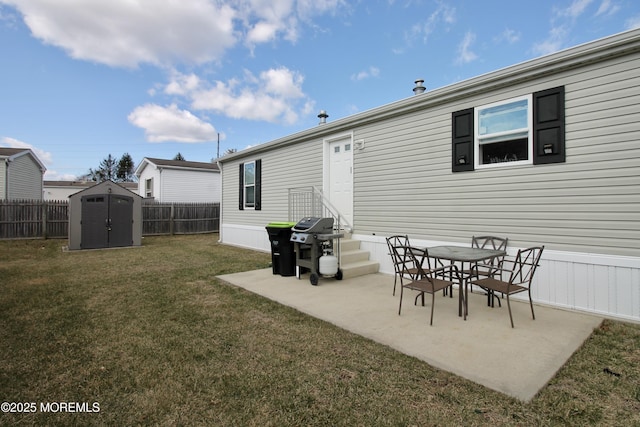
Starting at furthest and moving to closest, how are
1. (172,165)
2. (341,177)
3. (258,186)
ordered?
1. (172,165)
2. (258,186)
3. (341,177)

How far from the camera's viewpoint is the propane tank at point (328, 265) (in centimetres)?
540

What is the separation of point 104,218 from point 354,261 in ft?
28.5

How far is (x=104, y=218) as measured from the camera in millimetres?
10117

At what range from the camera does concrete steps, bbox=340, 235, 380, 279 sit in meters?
5.86

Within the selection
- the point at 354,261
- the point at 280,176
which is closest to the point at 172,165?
the point at 280,176

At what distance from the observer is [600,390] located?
7.33 feet

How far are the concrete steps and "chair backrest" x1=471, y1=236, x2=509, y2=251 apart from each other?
2.01 m

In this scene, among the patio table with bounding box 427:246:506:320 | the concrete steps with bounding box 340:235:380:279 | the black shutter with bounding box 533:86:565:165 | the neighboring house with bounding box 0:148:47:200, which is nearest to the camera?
the patio table with bounding box 427:246:506:320

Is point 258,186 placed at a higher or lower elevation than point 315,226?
higher

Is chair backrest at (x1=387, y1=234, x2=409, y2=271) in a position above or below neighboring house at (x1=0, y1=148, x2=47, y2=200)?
below

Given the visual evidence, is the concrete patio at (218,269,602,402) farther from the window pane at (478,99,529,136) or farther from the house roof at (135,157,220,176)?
the house roof at (135,157,220,176)

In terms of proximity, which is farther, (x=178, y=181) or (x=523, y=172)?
(x=178, y=181)

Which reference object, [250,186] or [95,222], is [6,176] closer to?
[95,222]

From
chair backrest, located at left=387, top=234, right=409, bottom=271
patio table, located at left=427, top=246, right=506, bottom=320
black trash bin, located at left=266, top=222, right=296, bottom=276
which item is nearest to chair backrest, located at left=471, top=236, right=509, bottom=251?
patio table, located at left=427, top=246, right=506, bottom=320
